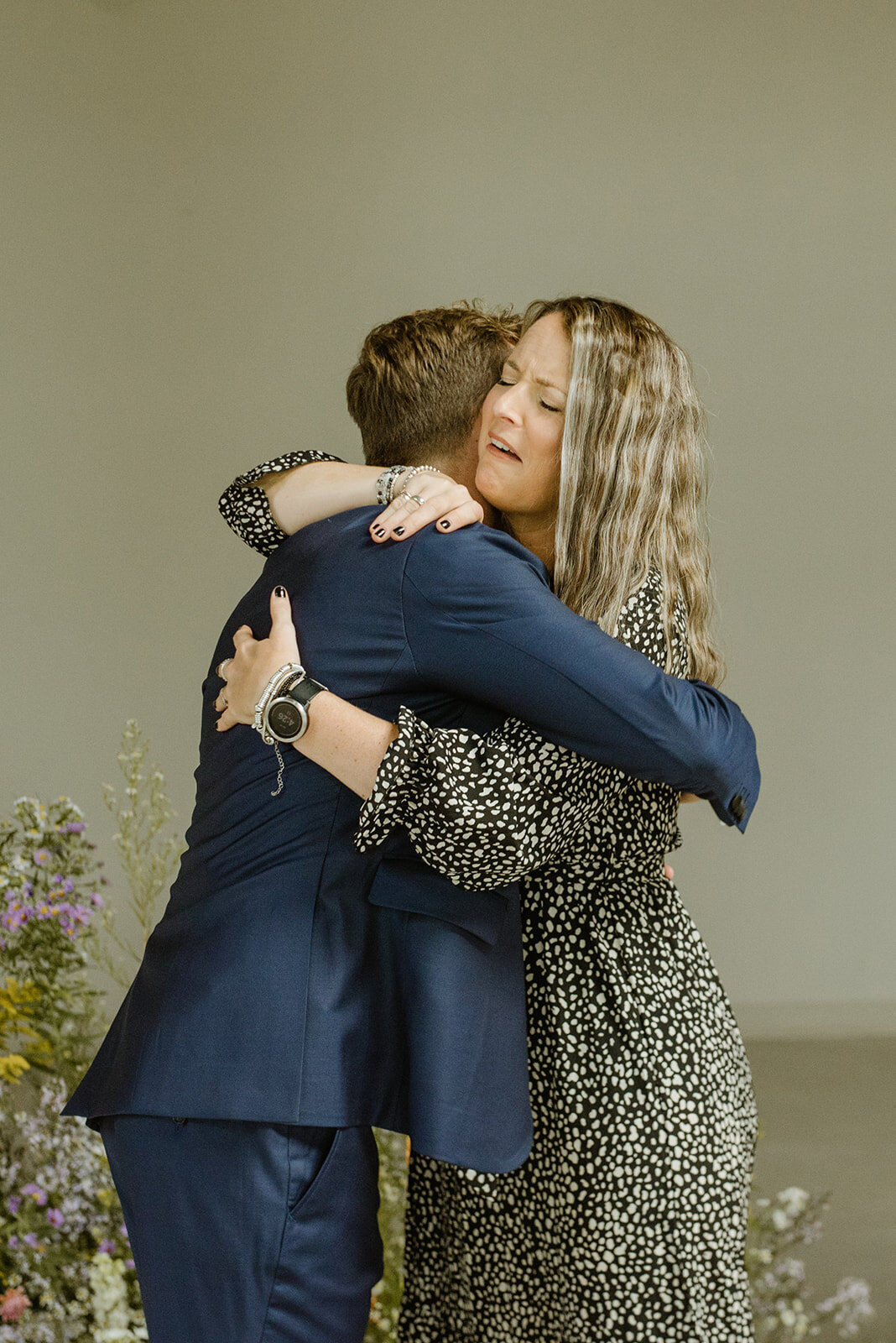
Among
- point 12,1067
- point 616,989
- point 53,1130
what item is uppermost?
point 616,989

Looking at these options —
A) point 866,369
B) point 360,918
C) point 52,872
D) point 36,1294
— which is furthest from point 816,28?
point 36,1294

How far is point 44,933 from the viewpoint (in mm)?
2773

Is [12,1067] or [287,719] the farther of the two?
[12,1067]

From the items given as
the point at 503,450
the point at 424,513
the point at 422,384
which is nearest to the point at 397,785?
the point at 424,513

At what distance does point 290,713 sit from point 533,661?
0.31m

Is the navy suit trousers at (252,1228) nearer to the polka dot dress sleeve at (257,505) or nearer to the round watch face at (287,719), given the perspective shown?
the round watch face at (287,719)

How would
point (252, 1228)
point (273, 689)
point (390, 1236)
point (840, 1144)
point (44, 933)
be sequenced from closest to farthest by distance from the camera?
point (252, 1228)
point (273, 689)
point (44, 933)
point (390, 1236)
point (840, 1144)

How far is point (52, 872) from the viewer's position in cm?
282

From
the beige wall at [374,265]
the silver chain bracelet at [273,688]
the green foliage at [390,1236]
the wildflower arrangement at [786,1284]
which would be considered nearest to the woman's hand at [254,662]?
the silver chain bracelet at [273,688]

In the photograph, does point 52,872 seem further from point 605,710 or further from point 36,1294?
point 605,710

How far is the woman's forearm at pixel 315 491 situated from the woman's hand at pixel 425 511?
3.9 inches

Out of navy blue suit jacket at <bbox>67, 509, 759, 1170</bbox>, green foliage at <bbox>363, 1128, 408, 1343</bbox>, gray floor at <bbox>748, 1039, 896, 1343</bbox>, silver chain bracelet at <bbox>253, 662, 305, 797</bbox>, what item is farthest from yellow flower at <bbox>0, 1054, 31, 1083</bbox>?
gray floor at <bbox>748, 1039, 896, 1343</bbox>

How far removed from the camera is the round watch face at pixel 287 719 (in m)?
1.54

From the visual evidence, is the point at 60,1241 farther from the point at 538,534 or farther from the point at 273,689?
the point at 538,534
